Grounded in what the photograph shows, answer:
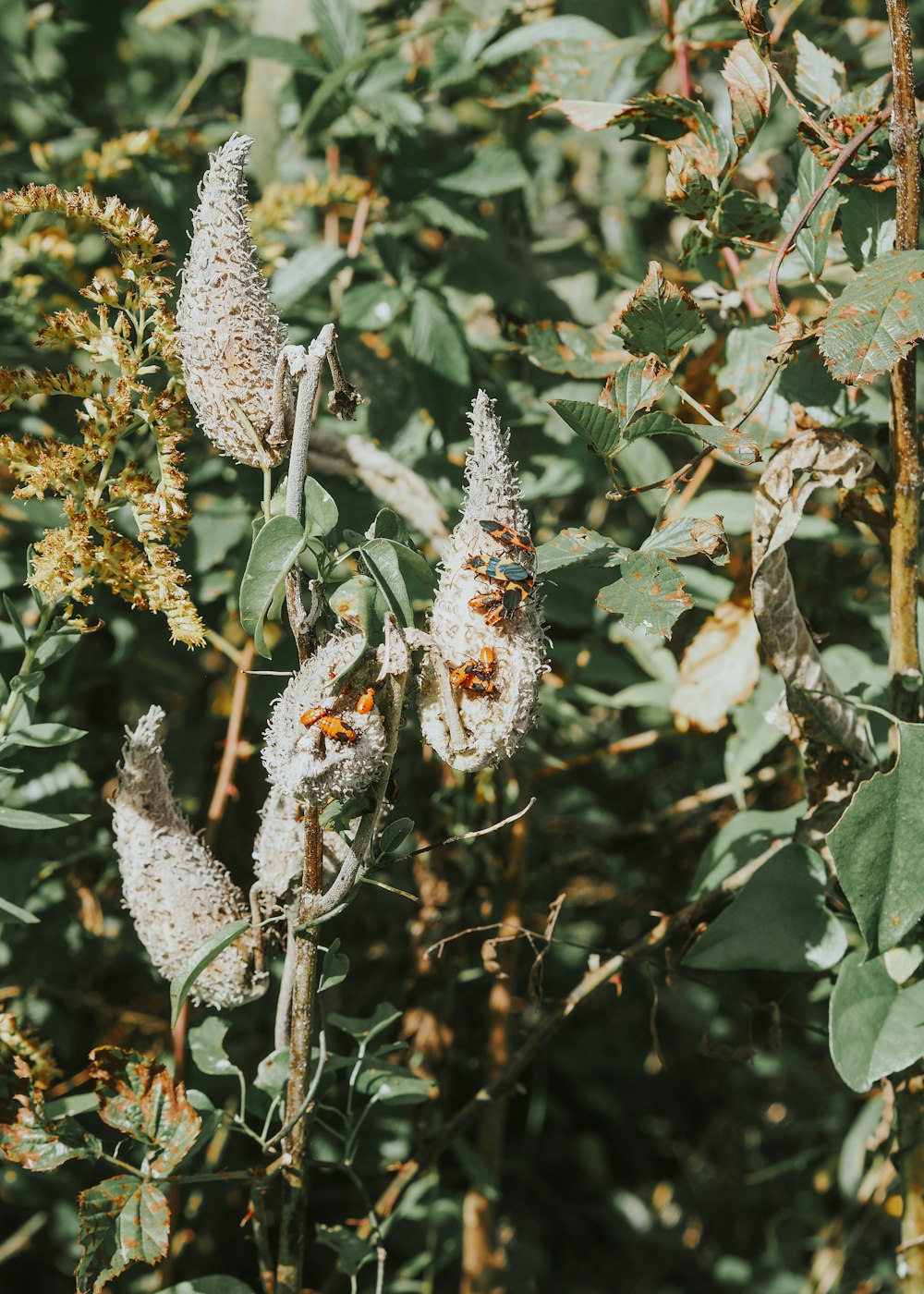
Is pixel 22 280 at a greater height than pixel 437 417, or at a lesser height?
greater

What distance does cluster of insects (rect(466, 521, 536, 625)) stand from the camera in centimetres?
65

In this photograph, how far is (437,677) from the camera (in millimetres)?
646

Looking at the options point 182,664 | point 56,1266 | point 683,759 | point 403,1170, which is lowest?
point 56,1266

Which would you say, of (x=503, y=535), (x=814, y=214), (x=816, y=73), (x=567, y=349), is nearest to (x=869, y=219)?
(x=814, y=214)

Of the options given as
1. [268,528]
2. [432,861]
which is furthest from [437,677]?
[432,861]

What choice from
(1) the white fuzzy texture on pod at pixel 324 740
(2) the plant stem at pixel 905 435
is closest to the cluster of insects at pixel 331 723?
(1) the white fuzzy texture on pod at pixel 324 740

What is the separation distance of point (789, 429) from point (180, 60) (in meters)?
1.27

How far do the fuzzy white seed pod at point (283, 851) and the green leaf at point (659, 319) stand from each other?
1.17 ft

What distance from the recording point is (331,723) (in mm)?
602

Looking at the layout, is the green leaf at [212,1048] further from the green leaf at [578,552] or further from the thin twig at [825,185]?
the thin twig at [825,185]

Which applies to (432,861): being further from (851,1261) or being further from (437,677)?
(851,1261)

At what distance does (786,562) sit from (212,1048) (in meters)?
0.52

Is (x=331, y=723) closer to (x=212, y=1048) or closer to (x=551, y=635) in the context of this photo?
(x=212, y=1048)

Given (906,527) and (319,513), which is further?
(906,527)
